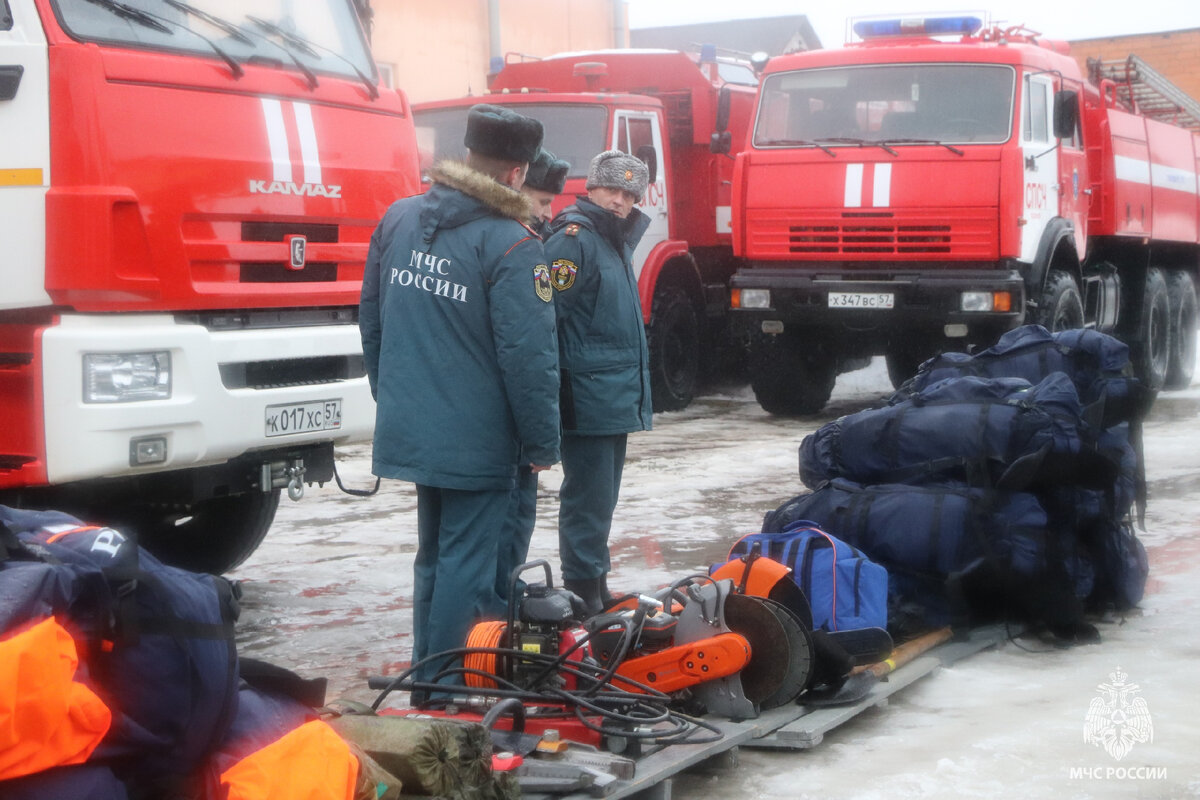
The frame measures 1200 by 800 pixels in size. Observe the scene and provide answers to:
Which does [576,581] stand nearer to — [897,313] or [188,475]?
[188,475]

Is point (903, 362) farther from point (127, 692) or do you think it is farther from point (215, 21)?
point (127, 692)

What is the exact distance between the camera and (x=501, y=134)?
4.11 meters

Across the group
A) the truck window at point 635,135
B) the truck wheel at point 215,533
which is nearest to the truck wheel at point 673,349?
the truck window at point 635,135

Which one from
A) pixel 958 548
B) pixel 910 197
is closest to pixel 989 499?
pixel 958 548

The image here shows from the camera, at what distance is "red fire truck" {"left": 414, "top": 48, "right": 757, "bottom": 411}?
35.5 feet

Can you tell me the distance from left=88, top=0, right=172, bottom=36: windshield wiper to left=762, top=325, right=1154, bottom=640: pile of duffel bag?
2644 millimetres

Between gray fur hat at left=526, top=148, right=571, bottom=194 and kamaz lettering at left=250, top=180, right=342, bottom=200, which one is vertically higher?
gray fur hat at left=526, top=148, right=571, bottom=194

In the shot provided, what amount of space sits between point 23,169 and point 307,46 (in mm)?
1486

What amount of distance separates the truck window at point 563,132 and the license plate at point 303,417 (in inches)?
222

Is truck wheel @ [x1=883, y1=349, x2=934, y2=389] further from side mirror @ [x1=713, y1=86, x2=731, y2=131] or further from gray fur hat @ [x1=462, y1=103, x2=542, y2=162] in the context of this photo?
gray fur hat @ [x1=462, y1=103, x2=542, y2=162]

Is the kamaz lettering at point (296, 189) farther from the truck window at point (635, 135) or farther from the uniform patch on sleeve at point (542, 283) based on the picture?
the truck window at point (635, 135)

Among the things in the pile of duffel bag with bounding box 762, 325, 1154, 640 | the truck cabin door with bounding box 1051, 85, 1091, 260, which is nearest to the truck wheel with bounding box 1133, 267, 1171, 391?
the truck cabin door with bounding box 1051, 85, 1091, 260

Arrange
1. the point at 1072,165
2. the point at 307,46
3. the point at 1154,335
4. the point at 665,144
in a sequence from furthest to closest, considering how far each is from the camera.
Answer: the point at 1154,335
the point at 665,144
the point at 1072,165
the point at 307,46

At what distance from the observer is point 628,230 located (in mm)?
5191
